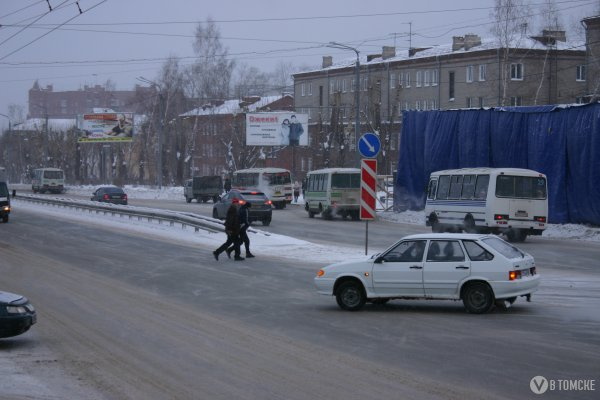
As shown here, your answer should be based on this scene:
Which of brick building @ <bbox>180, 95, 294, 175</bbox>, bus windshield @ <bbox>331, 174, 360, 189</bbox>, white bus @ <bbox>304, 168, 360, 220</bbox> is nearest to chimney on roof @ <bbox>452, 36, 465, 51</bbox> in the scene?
brick building @ <bbox>180, 95, 294, 175</bbox>

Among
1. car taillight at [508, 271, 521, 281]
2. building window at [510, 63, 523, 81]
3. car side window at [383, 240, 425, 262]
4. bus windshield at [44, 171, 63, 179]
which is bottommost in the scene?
car taillight at [508, 271, 521, 281]

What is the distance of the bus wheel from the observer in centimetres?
3300

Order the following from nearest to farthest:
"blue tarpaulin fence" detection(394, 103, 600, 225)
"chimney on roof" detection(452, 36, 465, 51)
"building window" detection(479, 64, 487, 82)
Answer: "blue tarpaulin fence" detection(394, 103, 600, 225), "building window" detection(479, 64, 487, 82), "chimney on roof" detection(452, 36, 465, 51)

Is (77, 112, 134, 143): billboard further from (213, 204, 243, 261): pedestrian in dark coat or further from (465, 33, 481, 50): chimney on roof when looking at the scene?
(213, 204, 243, 261): pedestrian in dark coat

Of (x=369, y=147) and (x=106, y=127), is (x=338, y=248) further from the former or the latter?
(x=106, y=127)

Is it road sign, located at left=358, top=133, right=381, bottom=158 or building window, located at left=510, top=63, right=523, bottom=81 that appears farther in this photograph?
building window, located at left=510, top=63, right=523, bottom=81

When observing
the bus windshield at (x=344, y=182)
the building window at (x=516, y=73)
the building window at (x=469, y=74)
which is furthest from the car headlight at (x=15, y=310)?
the building window at (x=469, y=74)

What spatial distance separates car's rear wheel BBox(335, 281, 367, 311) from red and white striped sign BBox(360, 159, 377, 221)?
5.45 meters

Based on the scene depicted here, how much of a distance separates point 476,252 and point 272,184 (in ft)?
150

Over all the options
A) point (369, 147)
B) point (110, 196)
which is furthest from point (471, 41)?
point (369, 147)

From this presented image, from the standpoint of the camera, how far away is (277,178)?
6078cm

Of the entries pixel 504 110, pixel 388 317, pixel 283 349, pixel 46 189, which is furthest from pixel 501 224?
pixel 46 189

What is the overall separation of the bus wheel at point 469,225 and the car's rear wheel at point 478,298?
18584 mm

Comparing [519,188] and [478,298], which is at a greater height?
[519,188]
